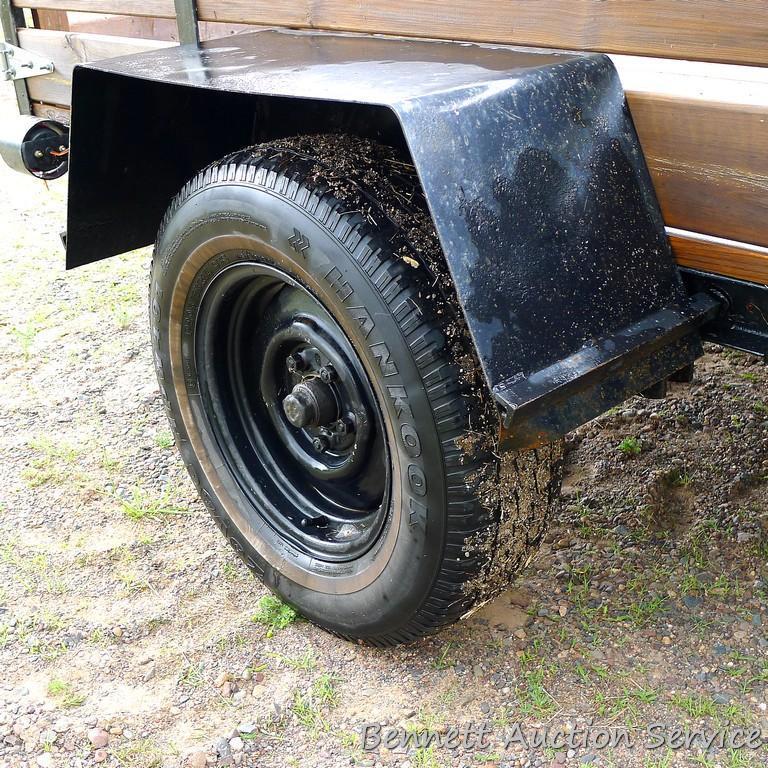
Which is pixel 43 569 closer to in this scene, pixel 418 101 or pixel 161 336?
pixel 161 336

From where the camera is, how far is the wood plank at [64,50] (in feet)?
8.81

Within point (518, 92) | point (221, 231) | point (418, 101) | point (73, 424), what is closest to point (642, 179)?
point (518, 92)

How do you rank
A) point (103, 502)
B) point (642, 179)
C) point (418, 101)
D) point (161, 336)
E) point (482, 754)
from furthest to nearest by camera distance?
point (103, 502), point (161, 336), point (482, 754), point (642, 179), point (418, 101)

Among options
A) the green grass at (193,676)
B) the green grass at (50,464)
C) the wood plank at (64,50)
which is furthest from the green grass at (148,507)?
the wood plank at (64,50)

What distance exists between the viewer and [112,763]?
1990 mm

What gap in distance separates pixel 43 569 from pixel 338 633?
1.00 metres

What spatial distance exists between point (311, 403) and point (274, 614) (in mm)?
657

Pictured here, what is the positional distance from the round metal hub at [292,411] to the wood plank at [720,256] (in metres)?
0.71

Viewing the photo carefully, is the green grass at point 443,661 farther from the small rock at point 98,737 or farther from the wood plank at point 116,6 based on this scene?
the wood plank at point 116,6

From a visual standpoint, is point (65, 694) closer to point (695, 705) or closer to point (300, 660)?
point (300, 660)

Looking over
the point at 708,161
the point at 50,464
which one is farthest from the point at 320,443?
the point at 50,464

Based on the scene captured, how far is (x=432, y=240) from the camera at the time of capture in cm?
169

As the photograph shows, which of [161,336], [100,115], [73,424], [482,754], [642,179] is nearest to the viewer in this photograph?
[642,179]

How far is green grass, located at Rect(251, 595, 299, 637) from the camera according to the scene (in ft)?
7.61
